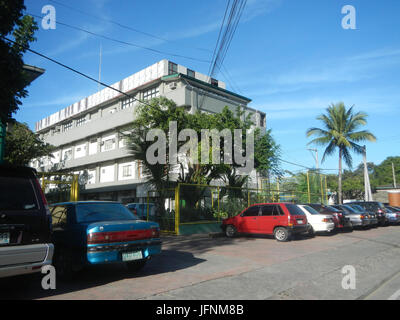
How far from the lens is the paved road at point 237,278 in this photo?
5.25 metres

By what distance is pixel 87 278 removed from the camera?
21.1 ft

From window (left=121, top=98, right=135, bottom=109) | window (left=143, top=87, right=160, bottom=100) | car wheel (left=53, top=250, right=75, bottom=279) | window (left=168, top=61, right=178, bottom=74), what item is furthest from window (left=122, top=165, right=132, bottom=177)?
car wheel (left=53, top=250, right=75, bottom=279)

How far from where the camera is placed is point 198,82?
29.1m

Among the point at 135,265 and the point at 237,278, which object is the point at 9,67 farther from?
the point at 237,278

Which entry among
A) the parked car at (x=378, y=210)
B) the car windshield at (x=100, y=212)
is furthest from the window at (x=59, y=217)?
the parked car at (x=378, y=210)

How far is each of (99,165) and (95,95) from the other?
10230 mm

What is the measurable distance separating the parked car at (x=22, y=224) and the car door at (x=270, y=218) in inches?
381

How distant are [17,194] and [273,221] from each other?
10.2m

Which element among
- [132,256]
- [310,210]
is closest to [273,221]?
[310,210]

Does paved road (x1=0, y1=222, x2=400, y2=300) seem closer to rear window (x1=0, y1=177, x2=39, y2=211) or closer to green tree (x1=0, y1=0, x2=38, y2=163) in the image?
rear window (x1=0, y1=177, x2=39, y2=211)

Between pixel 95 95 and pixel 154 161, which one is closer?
pixel 154 161

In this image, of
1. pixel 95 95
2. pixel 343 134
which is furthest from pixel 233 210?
pixel 95 95

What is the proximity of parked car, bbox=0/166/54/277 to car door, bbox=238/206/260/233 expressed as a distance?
994cm
